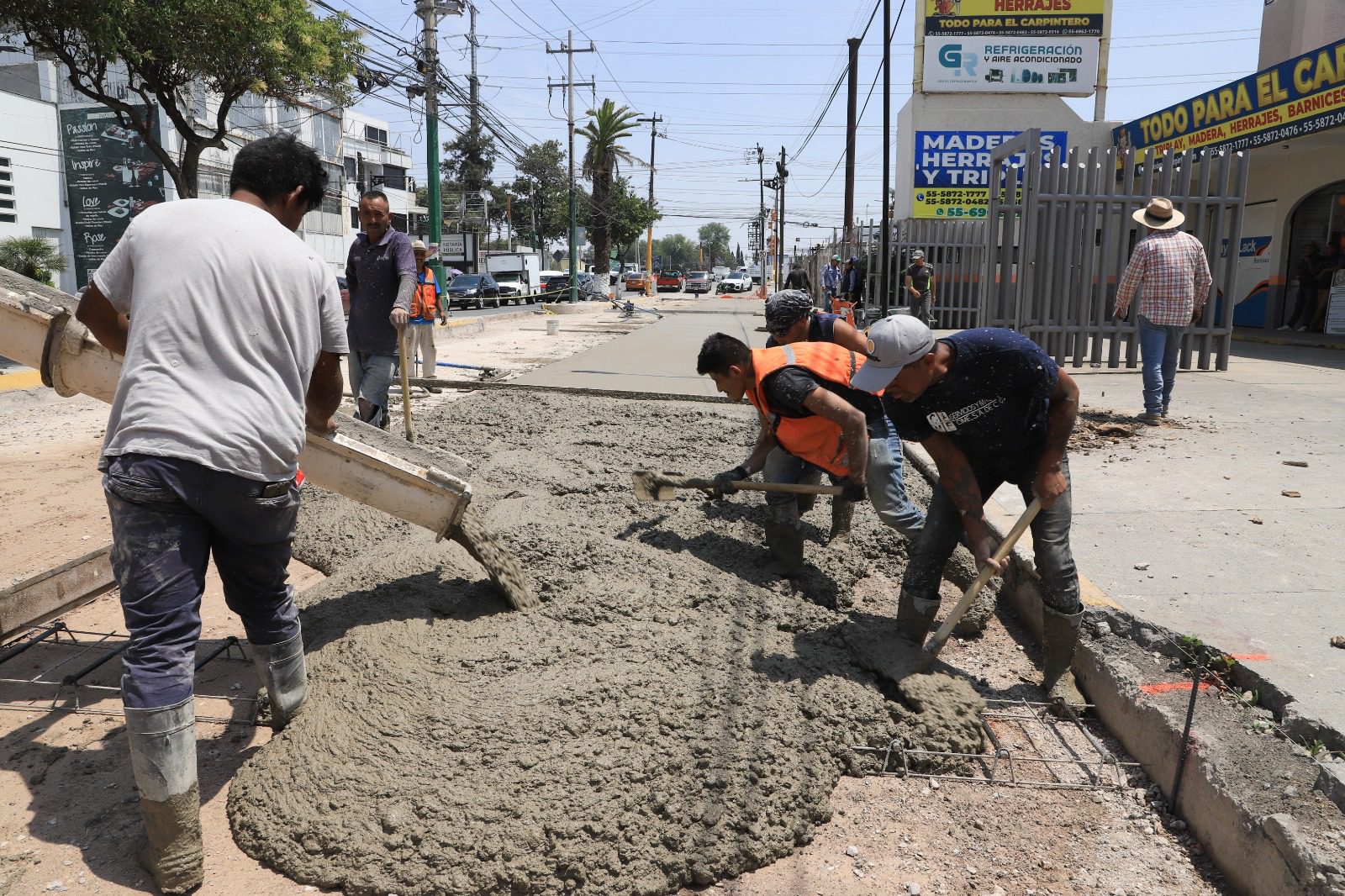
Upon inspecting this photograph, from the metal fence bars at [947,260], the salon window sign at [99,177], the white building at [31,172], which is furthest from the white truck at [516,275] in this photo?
the metal fence bars at [947,260]

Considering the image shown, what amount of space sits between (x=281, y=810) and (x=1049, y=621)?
246 centimetres

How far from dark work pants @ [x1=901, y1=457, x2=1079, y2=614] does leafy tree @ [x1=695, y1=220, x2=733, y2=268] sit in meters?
142

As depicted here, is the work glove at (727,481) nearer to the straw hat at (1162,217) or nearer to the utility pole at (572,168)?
the straw hat at (1162,217)

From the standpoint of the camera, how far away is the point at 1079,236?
980cm

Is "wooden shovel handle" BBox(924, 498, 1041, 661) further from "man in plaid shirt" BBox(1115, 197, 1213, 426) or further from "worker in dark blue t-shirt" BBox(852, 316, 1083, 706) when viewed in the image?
"man in plaid shirt" BBox(1115, 197, 1213, 426)

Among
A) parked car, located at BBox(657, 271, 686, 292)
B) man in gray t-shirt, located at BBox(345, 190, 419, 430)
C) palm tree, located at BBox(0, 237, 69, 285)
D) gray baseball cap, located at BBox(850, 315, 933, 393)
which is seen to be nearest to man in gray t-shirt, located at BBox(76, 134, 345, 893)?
gray baseball cap, located at BBox(850, 315, 933, 393)

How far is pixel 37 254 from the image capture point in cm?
1905

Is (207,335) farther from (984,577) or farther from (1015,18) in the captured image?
(1015,18)

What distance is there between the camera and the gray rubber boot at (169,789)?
2082 mm

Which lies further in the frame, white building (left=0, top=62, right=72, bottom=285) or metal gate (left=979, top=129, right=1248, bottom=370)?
white building (left=0, top=62, right=72, bottom=285)

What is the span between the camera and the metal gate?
940 cm

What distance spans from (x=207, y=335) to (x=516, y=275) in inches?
1716

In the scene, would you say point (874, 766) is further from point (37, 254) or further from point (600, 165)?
point (600, 165)

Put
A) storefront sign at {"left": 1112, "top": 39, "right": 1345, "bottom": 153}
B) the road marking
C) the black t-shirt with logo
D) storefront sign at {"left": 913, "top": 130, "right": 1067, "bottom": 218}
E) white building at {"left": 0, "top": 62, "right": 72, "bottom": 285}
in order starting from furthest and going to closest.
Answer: white building at {"left": 0, "top": 62, "right": 72, "bottom": 285}, storefront sign at {"left": 913, "top": 130, "right": 1067, "bottom": 218}, storefront sign at {"left": 1112, "top": 39, "right": 1345, "bottom": 153}, the road marking, the black t-shirt with logo
